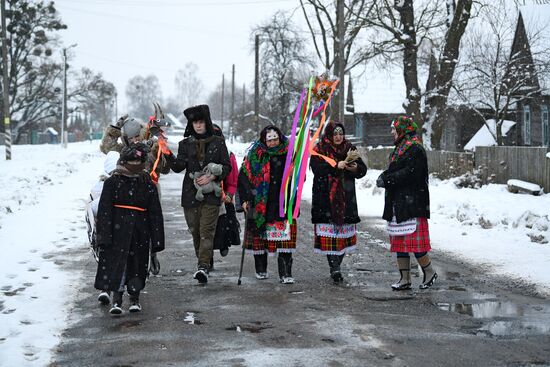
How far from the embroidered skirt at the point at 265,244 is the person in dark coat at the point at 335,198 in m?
0.30

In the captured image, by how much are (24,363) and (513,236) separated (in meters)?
8.18

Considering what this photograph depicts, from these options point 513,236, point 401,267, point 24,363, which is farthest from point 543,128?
point 24,363

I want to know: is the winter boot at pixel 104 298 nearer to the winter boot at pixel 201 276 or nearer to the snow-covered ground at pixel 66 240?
the snow-covered ground at pixel 66 240

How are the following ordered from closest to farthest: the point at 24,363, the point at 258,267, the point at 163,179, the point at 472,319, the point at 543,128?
the point at 24,363 → the point at 472,319 → the point at 258,267 → the point at 163,179 → the point at 543,128

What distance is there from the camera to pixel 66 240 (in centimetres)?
1162

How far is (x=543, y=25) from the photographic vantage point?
30.4 m

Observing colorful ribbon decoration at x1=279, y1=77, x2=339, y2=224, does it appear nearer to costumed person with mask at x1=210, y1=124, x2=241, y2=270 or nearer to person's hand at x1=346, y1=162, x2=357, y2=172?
person's hand at x1=346, y1=162, x2=357, y2=172

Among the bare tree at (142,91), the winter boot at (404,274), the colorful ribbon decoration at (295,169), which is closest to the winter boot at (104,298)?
the colorful ribbon decoration at (295,169)

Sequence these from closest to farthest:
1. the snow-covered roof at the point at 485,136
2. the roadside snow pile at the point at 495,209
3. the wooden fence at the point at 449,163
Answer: the roadside snow pile at the point at 495,209 → the wooden fence at the point at 449,163 → the snow-covered roof at the point at 485,136

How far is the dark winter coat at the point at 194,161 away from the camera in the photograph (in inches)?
340

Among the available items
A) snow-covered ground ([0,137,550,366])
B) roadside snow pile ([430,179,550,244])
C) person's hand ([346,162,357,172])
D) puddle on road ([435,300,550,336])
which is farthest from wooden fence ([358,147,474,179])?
puddle on road ([435,300,550,336])

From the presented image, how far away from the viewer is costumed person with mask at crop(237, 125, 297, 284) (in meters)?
8.59

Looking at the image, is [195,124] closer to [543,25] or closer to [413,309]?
[413,309]

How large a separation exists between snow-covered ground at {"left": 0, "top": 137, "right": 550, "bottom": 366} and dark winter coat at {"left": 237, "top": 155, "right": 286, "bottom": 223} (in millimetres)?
2075
